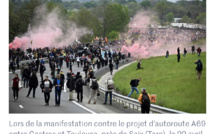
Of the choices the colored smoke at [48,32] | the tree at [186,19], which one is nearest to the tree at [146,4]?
the colored smoke at [48,32]

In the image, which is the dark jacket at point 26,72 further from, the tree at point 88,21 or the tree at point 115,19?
the tree at point 88,21

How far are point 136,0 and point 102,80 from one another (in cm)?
4071

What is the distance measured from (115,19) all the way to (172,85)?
155 feet

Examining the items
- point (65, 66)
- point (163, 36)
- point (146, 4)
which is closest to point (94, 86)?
point (65, 66)

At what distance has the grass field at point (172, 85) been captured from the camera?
25047mm

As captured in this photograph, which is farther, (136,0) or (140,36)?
(136,0)

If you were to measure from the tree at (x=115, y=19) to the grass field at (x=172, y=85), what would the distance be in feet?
91.3

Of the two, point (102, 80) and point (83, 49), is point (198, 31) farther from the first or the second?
point (83, 49)

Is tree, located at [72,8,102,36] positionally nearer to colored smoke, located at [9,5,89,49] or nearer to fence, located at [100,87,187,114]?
colored smoke, located at [9,5,89,49]

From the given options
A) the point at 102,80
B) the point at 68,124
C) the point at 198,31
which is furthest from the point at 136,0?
the point at 68,124

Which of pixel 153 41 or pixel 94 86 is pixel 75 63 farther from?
pixel 94 86

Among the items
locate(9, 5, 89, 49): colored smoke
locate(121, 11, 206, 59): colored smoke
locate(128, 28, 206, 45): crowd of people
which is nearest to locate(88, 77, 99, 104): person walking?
→ locate(121, 11, 206, 59): colored smoke

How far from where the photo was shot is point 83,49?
6222 centimetres

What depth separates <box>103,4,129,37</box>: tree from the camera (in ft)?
236
